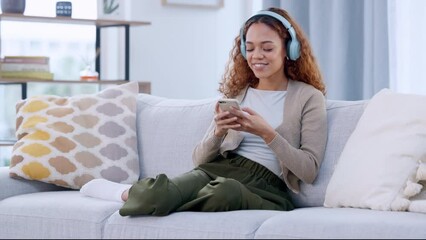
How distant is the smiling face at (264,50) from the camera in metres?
3.18

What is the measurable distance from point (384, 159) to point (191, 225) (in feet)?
2.12

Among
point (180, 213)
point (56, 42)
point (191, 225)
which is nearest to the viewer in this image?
point (191, 225)

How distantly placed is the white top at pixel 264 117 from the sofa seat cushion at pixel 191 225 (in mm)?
323

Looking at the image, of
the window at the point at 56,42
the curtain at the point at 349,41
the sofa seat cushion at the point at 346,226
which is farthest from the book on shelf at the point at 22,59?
the sofa seat cushion at the point at 346,226

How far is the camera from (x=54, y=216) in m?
2.96

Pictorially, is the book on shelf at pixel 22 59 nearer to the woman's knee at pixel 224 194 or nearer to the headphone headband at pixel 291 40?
the headphone headband at pixel 291 40

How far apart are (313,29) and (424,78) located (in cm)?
69

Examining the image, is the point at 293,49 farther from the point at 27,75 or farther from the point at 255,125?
the point at 27,75

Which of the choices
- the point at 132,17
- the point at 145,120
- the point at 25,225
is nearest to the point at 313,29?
the point at 132,17

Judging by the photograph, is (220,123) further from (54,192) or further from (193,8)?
(193,8)

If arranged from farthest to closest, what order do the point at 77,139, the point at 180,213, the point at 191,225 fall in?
the point at 77,139 → the point at 180,213 → the point at 191,225

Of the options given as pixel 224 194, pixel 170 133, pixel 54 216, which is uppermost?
pixel 170 133

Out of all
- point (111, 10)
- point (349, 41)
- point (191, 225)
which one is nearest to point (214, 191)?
point (191, 225)

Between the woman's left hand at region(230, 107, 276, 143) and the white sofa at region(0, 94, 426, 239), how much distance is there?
0.24 metres
